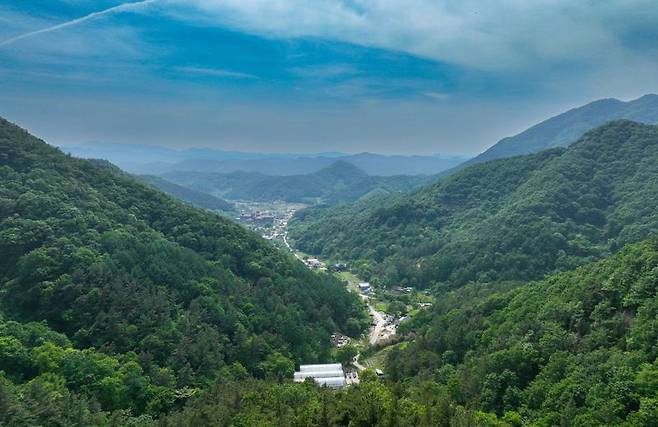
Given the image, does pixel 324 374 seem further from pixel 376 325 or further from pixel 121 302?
pixel 376 325

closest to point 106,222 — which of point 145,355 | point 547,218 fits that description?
point 145,355

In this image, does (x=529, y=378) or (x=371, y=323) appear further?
(x=371, y=323)

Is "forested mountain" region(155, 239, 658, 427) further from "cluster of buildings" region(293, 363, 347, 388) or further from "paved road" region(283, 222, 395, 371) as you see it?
"paved road" region(283, 222, 395, 371)

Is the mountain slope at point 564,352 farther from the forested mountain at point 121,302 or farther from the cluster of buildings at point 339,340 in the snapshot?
the forested mountain at point 121,302

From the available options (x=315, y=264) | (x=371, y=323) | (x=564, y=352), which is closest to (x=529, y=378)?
(x=564, y=352)

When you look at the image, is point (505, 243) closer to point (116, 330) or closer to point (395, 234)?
point (395, 234)

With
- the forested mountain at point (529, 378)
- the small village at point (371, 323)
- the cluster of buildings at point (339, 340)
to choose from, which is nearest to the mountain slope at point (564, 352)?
the forested mountain at point (529, 378)
